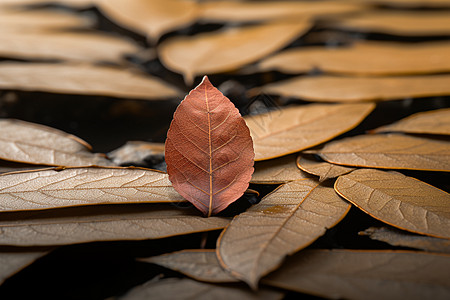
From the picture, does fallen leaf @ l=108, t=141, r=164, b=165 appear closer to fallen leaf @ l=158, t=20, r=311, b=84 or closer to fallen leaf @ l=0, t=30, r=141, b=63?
fallen leaf @ l=158, t=20, r=311, b=84

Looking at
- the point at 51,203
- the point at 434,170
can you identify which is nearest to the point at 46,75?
the point at 51,203

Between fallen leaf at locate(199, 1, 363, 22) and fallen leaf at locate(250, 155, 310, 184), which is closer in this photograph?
fallen leaf at locate(250, 155, 310, 184)

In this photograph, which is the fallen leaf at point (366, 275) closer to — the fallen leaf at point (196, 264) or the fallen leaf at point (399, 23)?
the fallen leaf at point (196, 264)

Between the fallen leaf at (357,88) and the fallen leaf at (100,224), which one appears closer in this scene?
the fallen leaf at (100,224)

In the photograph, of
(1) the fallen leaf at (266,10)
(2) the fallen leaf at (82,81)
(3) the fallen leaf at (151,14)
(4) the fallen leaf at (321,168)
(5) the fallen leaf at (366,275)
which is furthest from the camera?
(1) the fallen leaf at (266,10)

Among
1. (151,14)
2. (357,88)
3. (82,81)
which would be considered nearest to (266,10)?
(151,14)

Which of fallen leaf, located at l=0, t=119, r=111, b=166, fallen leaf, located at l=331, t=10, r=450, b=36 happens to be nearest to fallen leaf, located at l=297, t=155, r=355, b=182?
fallen leaf, located at l=0, t=119, r=111, b=166

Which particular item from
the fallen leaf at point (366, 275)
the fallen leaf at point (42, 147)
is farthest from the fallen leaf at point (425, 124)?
the fallen leaf at point (42, 147)
